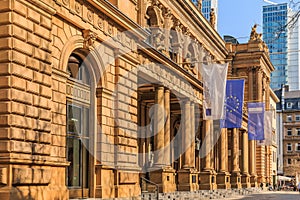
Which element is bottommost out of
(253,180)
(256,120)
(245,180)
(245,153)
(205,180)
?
(253,180)

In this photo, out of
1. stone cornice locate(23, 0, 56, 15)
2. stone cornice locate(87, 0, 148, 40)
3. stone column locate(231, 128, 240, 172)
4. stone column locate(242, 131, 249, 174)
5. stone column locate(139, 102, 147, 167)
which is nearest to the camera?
stone cornice locate(23, 0, 56, 15)

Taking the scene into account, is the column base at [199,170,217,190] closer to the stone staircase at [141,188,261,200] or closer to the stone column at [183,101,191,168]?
the stone staircase at [141,188,261,200]

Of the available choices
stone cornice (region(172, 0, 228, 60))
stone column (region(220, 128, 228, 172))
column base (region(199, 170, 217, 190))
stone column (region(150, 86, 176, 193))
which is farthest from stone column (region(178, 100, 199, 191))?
stone cornice (region(172, 0, 228, 60))

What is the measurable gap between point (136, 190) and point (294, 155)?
101 m

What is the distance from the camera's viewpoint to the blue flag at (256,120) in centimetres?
4912

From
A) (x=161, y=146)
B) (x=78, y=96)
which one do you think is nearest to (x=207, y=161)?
(x=161, y=146)

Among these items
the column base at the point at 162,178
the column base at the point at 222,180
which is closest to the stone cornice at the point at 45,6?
the column base at the point at 162,178

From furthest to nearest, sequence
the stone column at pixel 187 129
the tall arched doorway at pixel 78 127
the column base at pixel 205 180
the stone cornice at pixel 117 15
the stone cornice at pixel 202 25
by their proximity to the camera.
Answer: the stone cornice at pixel 202 25 → the column base at pixel 205 180 → the stone column at pixel 187 129 → the stone cornice at pixel 117 15 → the tall arched doorway at pixel 78 127

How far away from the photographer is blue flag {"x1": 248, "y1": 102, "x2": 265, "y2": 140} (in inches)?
1934

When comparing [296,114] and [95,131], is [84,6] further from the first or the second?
[296,114]

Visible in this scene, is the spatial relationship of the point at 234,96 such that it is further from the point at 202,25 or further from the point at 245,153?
the point at 245,153

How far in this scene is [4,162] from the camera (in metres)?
15.1

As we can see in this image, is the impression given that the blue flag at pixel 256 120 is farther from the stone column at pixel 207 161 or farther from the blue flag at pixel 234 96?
the blue flag at pixel 234 96

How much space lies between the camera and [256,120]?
49156 millimetres
